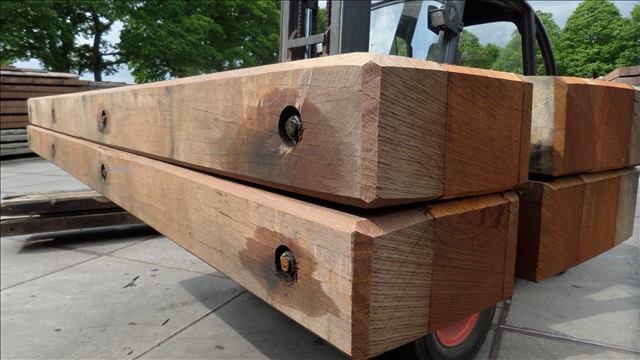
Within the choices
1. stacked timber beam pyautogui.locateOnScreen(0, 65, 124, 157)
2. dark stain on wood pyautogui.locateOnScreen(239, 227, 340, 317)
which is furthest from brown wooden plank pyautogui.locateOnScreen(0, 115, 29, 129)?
dark stain on wood pyautogui.locateOnScreen(239, 227, 340, 317)

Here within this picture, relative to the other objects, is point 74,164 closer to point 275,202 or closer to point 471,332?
point 275,202

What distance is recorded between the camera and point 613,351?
170 centimetres

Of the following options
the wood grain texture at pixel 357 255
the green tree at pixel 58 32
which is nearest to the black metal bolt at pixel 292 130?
the wood grain texture at pixel 357 255

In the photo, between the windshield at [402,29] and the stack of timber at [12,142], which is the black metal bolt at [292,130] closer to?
the windshield at [402,29]

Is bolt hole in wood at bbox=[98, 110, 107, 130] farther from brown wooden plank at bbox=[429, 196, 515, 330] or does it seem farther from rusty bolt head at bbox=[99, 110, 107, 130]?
brown wooden plank at bbox=[429, 196, 515, 330]

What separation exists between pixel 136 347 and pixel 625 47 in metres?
2.05

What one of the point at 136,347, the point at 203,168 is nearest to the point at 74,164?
the point at 136,347

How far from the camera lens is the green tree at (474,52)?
2.04 meters

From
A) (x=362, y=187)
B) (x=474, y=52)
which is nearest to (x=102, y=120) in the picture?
(x=362, y=187)

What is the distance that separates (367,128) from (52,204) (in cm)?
405

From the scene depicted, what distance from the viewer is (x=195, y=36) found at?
2597 centimetres

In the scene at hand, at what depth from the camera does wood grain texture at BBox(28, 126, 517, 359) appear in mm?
743

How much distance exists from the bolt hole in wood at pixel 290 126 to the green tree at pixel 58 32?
76.6 ft

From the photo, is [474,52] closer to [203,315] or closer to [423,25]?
[423,25]
